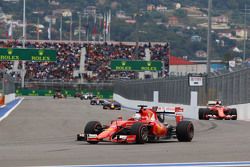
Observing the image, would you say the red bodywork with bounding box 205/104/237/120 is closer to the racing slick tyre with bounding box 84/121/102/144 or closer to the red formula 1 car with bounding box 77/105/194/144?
the red formula 1 car with bounding box 77/105/194/144

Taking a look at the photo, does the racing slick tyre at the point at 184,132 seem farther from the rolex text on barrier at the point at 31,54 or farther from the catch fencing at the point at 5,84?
the rolex text on barrier at the point at 31,54

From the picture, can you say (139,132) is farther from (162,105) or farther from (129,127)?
(162,105)

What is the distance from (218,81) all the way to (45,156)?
98.6 feet

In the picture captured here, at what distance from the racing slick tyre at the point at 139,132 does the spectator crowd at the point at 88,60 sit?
324ft

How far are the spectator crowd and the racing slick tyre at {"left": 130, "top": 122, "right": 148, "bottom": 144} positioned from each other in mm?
98625

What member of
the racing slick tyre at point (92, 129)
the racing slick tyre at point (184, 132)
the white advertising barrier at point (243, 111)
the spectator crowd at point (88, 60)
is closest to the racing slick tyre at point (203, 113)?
the white advertising barrier at point (243, 111)

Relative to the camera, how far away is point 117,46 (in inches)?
4823

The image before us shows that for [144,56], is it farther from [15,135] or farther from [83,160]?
[83,160]

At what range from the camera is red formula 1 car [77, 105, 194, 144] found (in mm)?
17906

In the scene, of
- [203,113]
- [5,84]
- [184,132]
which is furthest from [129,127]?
[5,84]

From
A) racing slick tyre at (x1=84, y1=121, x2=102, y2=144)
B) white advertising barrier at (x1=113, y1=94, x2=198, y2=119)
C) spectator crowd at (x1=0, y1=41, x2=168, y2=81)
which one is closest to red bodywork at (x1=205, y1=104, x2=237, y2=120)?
white advertising barrier at (x1=113, y1=94, x2=198, y2=119)

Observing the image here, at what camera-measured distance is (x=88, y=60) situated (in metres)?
120

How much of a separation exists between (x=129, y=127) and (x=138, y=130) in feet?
1.40

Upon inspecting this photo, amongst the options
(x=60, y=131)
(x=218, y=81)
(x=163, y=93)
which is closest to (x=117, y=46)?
(x=163, y=93)
